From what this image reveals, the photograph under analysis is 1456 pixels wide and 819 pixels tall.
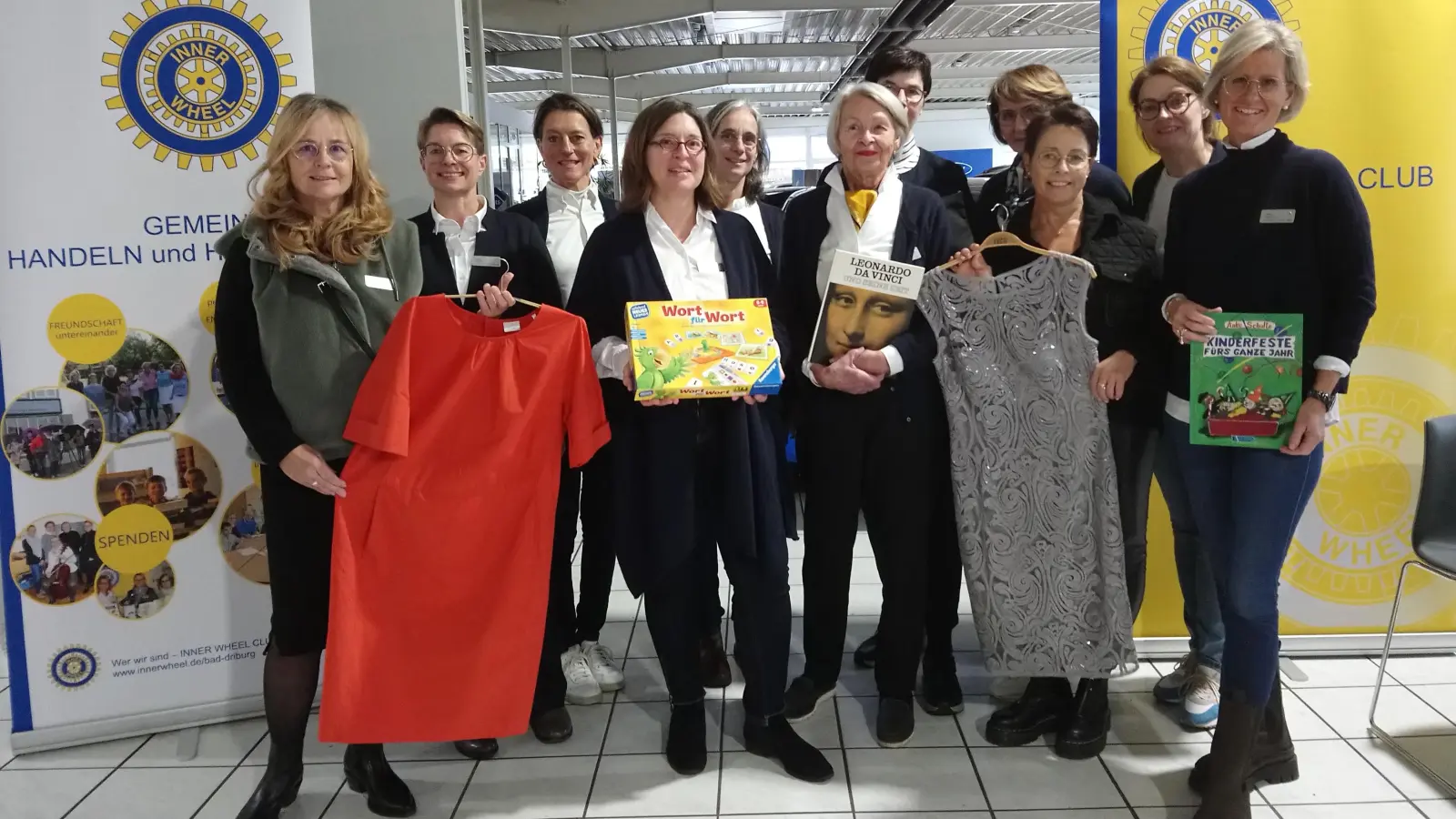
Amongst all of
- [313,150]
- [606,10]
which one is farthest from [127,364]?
[606,10]

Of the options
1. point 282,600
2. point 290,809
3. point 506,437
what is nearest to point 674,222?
point 506,437

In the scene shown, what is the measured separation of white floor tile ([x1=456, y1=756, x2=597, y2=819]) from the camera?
2.33 m

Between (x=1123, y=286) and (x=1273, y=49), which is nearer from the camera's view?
(x=1273, y=49)

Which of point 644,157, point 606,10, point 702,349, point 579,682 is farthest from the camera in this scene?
point 606,10

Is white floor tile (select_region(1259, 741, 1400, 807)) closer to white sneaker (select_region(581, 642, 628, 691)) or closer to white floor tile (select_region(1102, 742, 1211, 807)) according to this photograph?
white floor tile (select_region(1102, 742, 1211, 807))

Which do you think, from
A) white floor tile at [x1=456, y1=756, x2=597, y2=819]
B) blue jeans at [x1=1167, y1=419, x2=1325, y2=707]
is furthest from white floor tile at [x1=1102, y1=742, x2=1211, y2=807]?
white floor tile at [x1=456, y1=756, x2=597, y2=819]

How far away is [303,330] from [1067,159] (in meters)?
1.84

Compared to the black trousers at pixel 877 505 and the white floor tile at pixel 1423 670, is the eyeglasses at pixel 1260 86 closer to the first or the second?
the black trousers at pixel 877 505

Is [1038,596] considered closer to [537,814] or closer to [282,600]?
[537,814]

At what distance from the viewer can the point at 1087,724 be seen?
2516 mm

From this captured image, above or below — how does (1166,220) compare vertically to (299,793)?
above

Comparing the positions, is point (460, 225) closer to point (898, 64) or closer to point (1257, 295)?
point (898, 64)

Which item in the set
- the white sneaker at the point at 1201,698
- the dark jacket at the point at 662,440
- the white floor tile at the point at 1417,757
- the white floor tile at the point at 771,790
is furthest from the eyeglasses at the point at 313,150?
the white floor tile at the point at 1417,757

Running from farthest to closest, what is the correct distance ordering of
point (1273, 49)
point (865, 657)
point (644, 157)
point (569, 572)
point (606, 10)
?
point (606, 10) → point (865, 657) → point (569, 572) → point (644, 157) → point (1273, 49)
